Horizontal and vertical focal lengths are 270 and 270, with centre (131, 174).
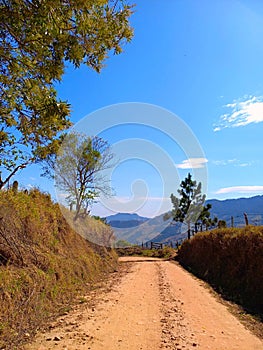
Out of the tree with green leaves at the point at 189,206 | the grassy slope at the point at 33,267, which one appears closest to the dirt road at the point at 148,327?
the grassy slope at the point at 33,267

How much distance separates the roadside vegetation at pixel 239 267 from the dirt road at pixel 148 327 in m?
1.18

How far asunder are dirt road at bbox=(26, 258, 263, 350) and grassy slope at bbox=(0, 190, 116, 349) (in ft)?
1.91

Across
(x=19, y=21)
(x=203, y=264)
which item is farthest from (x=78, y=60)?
(x=203, y=264)

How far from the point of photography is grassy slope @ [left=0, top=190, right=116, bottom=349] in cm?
567

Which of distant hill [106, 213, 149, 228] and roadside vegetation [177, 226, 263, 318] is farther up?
distant hill [106, 213, 149, 228]

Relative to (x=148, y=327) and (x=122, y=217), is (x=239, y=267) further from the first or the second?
(x=122, y=217)

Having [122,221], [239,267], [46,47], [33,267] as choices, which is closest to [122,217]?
[122,221]

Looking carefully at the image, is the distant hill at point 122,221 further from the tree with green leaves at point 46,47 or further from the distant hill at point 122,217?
the tree with green leaves at point 46,47

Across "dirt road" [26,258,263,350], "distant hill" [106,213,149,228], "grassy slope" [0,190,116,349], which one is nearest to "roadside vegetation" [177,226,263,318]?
"dirt road" [26,258,263,350]

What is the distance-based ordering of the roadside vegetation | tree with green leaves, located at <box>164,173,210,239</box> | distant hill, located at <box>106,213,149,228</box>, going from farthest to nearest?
tree with green leaves, located at <box>164,173,210,239</box>
distant hill, located at <box>106,213,149,228</box>
the roadside vegetation

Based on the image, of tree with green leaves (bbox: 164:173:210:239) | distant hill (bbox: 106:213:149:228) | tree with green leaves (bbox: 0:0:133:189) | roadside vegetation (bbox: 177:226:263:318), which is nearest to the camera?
tree with green leaves (bbox: 0:0:133:189)

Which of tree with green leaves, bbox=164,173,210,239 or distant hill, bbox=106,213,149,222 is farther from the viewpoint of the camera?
tree with green leaves, bbox=164,173,210,239

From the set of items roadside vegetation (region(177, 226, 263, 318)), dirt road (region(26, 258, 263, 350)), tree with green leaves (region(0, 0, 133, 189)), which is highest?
tree with green leaves (region(0, 0, 133, 189))

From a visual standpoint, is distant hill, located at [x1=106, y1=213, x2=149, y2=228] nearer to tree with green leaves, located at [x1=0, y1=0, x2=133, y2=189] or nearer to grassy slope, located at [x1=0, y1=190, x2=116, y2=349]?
grassy slope, located at [x1=0, y1=190, x2=116, y2=349]
